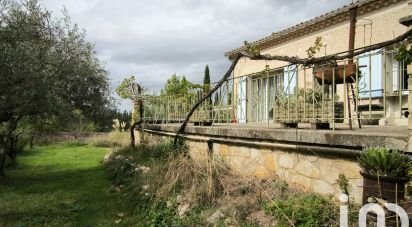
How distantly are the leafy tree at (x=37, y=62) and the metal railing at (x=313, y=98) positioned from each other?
3.44 m

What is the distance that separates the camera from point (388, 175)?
125 inches

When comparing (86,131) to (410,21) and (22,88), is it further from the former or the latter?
(410,21)

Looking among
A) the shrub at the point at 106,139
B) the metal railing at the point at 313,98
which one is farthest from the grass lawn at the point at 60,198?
the shrub at the point at 106,139

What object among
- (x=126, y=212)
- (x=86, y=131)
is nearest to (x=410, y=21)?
(x=126, y=212)

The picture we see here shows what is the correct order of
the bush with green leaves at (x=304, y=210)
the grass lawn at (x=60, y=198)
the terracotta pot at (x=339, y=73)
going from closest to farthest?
the bush with green leaves at (x=304, y=210), the terracotta pot at (x=339, y=73), the grass lawn at (x=60, y=198)

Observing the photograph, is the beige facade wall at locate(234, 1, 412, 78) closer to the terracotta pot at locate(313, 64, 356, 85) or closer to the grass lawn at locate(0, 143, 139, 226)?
the terracotta pot at locate(313, 64, 356, 85)

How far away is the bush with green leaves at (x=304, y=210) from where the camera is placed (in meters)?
3.92

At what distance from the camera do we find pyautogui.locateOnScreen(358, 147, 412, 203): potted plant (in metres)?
3.17

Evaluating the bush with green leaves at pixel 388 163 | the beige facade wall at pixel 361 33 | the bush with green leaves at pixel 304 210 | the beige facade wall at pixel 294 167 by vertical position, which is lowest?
the bush with green leaves at pixel 304 210

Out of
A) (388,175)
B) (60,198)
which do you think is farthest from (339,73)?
(60,198)

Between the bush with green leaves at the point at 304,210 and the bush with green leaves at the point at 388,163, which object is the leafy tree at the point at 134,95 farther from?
the bush with green leaves at the point at 388,163

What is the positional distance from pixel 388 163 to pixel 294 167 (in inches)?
77.3

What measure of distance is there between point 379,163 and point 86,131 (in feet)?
85.3

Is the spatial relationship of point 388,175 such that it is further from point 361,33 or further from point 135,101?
point 135,101
